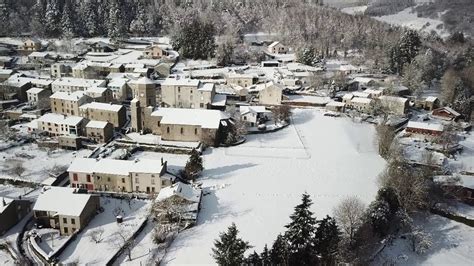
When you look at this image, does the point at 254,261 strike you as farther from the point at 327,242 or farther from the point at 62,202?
the point at 62,202

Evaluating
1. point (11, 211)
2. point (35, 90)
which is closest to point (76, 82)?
point (35, 90)

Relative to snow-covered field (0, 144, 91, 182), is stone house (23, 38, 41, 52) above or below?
above

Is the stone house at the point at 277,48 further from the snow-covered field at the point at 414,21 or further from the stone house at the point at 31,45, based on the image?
the snow-covered field at the point at 414,21

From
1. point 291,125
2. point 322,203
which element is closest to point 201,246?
point 322,203

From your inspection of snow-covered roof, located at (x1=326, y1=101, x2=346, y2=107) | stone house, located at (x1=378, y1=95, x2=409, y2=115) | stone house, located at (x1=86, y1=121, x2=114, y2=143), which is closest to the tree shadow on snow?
stone house, located at (x1=86, y1=121, x2=114, y2=143)

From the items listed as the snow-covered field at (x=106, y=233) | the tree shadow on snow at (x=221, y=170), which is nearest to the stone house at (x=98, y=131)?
the snow-covered field at (x=106, y=233)

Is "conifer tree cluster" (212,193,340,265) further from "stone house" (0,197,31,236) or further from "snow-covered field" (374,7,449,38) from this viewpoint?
"snow-covered field" (374,7,449,38)
